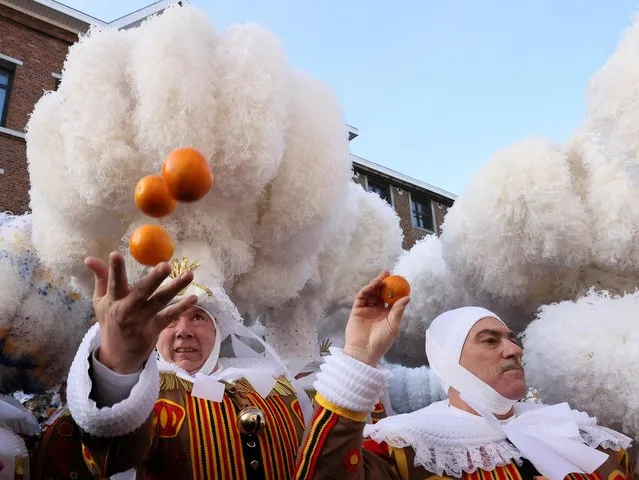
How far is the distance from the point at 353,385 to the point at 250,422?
578mm

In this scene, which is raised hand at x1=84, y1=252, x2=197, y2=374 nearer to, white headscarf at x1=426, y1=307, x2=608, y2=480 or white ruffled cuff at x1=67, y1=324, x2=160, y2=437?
white ruffled cuff at x1=67, y1=324, x2=160, y2=437

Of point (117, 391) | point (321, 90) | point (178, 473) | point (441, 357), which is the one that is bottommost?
point (178, 473)

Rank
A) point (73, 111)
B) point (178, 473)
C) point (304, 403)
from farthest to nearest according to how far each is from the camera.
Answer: point (73, 111)
point (304, 403)
point (178, 473)

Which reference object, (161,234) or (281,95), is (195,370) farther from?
(281,95)

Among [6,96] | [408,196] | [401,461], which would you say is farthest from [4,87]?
[408,196]

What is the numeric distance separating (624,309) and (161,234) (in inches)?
76.9

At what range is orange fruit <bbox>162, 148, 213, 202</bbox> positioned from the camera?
1.36 m

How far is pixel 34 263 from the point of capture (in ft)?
9.95

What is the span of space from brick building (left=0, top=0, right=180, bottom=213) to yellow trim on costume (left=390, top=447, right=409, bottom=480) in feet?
24.0

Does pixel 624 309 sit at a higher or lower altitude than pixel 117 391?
higher

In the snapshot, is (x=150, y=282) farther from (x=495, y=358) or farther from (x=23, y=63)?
(x=23, y=63)

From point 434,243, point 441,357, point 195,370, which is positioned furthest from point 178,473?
point 434,243

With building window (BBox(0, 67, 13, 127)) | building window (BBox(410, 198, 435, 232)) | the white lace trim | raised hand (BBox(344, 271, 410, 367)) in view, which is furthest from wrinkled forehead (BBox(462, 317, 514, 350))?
building window (BBox(410, 198, 435, 232))

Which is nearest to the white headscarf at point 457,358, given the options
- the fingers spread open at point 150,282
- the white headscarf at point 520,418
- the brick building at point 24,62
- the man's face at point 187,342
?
the white headscarf at point 520,418
